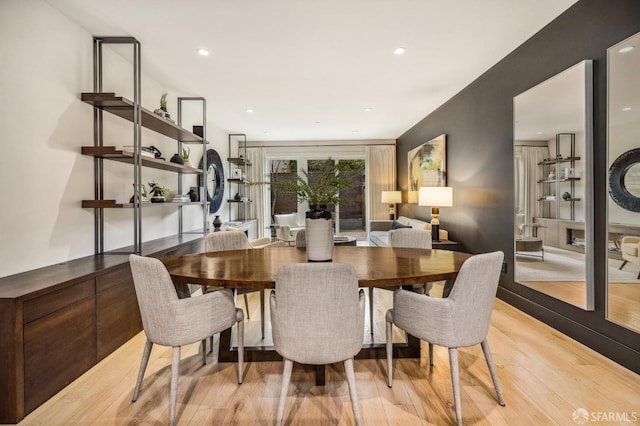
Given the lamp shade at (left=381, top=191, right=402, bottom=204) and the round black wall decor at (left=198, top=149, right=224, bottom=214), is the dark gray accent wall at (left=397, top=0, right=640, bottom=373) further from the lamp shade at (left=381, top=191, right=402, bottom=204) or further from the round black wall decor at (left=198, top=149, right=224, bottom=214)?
the round black wall decor at (left=198, top=149, right=224, bottom=214)

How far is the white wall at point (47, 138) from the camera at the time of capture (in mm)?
2055

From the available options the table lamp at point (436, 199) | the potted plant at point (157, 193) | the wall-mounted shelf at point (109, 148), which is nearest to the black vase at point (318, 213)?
the wall-mounted shelf at point (109, 148)

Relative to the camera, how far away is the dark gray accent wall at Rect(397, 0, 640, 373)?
87.7 inches

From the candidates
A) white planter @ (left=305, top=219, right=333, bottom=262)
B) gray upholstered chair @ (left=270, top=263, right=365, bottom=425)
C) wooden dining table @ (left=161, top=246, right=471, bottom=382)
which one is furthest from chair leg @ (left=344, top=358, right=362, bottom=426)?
white planter @ (left=305, top=219, right=333, bottom=262)

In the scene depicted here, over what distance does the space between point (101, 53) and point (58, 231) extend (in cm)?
157

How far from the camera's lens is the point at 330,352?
147 centimetres

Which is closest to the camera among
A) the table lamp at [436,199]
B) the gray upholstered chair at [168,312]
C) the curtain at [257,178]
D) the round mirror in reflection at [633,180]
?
the gray upholstered chair at [168,312]

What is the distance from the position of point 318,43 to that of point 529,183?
2.28m

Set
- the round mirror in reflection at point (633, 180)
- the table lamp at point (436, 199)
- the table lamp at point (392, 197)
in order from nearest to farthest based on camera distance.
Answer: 1. the round mirror in reflection at point (633, 180)
2. the table lamp at point (436, 199)
3. the table lamp at point (392, 197)

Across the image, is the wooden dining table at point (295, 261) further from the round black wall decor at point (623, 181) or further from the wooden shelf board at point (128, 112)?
the wooden shelf board at point (128, 112)

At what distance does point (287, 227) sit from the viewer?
668 cm

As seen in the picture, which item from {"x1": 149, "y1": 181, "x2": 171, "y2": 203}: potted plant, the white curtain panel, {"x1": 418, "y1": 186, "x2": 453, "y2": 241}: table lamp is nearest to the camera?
the white curtain panel

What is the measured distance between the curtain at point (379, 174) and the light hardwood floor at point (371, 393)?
17.5 feet

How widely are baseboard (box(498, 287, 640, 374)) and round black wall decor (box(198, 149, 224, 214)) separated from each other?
4562mm
